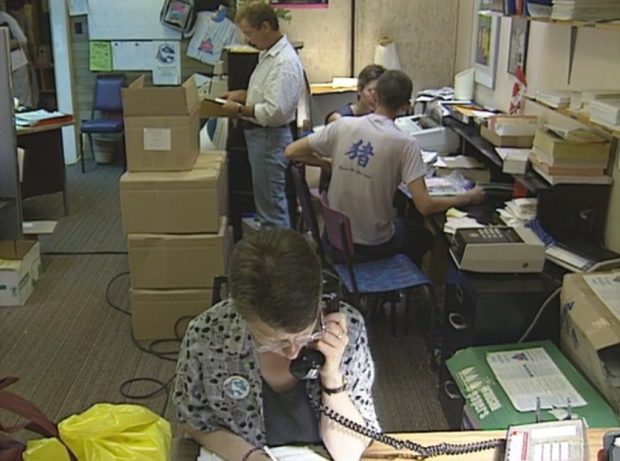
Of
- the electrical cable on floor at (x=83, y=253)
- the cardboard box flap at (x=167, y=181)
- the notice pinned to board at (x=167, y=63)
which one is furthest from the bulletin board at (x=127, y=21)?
the cardboard box flap at (x=167, y=181)

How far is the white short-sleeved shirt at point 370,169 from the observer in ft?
10.8

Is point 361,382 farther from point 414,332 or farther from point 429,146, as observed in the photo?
point 429,146

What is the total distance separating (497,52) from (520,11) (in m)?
1.08

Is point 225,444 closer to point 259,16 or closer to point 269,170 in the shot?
point 269,170

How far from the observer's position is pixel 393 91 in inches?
131

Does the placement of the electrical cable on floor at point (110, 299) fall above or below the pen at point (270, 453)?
below

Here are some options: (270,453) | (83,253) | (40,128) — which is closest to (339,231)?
(270,453)

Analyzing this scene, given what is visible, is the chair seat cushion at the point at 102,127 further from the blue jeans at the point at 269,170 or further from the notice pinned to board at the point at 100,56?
the blue jeans at the point at 269,170

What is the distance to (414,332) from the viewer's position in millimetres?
3607

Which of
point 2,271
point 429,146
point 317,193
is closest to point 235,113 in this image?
point 317,193

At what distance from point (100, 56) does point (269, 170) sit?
348 cm

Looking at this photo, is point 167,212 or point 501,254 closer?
point 501,254

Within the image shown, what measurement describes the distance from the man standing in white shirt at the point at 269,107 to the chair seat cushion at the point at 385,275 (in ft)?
3.59

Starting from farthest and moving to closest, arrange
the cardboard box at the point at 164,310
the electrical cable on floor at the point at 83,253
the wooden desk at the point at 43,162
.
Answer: the wooden desk at the point at 43,162 < the electrical cable on floor at the point at 83,253 < the cardboard box at the point at 164,310
